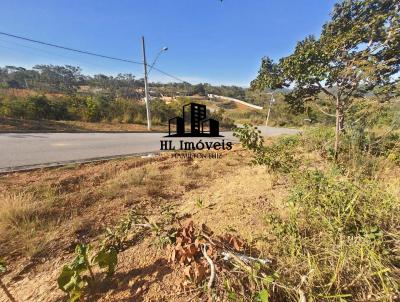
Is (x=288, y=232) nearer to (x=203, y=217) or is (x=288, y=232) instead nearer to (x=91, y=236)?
(x=203, y=217)

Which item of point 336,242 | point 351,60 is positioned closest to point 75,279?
point 336,242

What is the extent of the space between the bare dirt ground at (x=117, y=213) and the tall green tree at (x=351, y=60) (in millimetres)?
2914

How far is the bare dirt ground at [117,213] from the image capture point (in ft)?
6.12

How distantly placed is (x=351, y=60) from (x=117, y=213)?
5.92 m

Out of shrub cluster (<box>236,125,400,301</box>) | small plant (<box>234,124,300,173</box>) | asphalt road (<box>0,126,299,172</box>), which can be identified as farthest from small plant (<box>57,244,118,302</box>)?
asphalt road (<box>0,126,299,172</box>)

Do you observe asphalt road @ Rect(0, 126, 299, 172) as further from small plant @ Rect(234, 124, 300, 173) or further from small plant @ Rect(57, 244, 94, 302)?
small plant @ Rect(234, 124, 300, 173)

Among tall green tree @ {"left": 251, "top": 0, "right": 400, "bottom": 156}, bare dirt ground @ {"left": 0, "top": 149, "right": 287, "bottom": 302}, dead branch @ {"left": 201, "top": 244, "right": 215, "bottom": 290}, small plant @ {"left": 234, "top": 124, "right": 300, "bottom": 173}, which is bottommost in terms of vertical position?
bare dirt ground @ {"left": 0, "top": 149, "right": 287, "bottom": 302}

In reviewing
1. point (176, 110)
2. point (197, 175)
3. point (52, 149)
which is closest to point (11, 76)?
point (176, 110)

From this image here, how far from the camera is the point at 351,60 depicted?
4945 mm

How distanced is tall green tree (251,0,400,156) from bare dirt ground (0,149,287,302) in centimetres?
291

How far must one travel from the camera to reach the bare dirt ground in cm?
187

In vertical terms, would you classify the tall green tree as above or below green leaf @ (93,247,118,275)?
above

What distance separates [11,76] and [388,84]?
Result: 269 feet

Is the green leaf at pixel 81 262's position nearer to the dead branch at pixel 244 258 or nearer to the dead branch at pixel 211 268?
the dead branch at pixel 211 268
